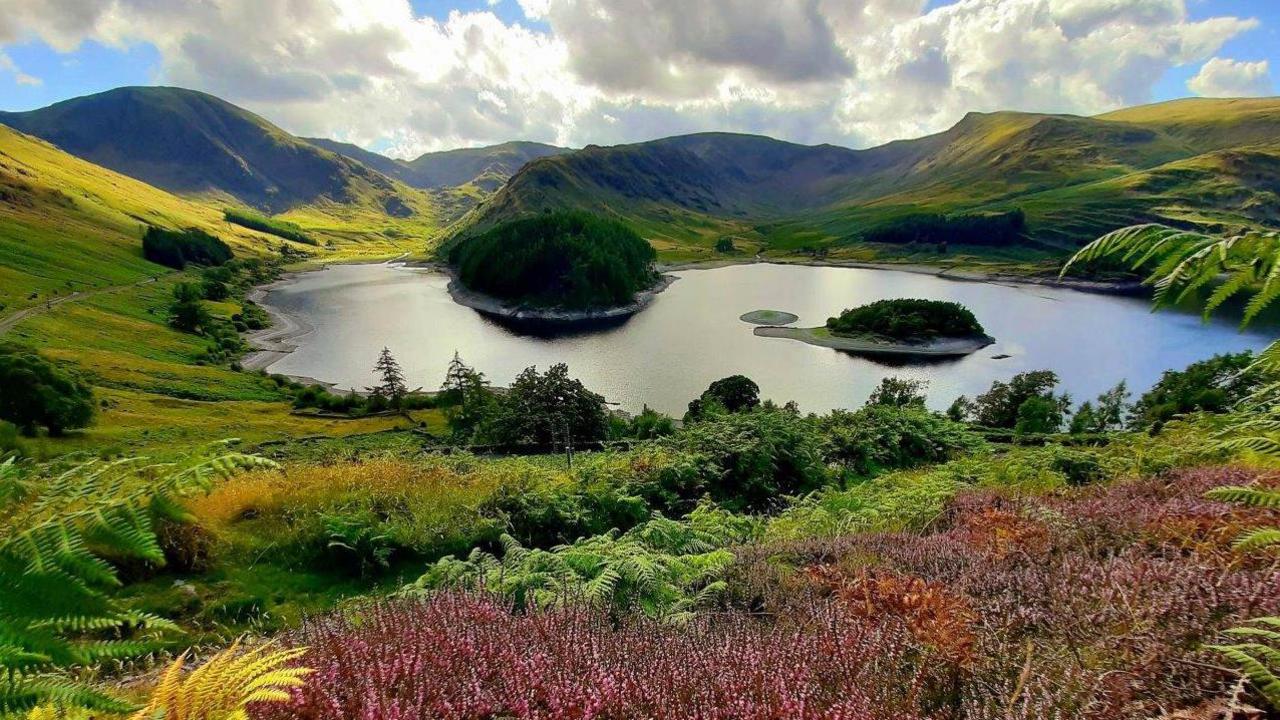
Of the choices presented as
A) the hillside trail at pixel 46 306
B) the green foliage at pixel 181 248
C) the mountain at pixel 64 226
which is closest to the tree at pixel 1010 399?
the hillside trail at pixel 46 306

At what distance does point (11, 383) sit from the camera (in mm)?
42000

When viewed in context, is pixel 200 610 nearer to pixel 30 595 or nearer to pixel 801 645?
pixel 30 595

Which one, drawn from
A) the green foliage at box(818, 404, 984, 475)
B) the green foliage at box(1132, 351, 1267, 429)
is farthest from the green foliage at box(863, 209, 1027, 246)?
the green foliage at box(818, 404, 984, 475)

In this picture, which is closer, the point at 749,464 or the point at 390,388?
the point at 749,464

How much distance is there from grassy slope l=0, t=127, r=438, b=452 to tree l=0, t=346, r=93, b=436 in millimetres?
1763

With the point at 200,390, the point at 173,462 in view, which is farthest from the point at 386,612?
the point at 200,390

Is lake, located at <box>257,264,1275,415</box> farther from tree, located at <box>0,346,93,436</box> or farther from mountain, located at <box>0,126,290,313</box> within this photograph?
mountain, located at <box>0,126,290,313</box>

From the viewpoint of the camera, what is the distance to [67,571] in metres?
2.38

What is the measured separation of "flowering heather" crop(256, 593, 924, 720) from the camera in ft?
8.66

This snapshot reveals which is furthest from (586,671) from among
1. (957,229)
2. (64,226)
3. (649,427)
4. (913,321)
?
(957,229)

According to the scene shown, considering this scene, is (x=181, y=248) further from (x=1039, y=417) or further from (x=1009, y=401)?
(x=1039, y=417)

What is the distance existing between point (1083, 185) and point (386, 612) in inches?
9778

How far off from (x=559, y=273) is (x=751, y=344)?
171 feet

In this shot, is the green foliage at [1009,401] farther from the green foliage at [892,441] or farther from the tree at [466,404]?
the tree at [466,404]
